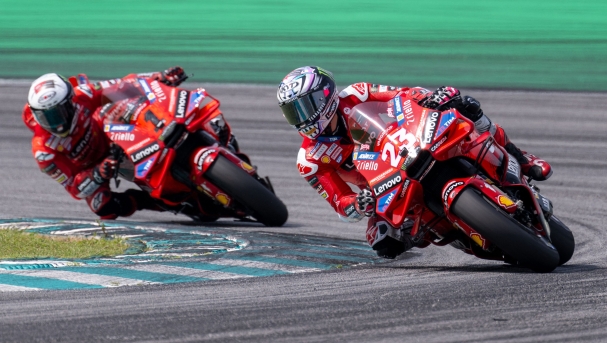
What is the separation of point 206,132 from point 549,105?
7546 mm

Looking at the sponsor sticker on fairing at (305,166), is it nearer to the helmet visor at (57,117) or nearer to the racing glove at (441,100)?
the racing glove at (441,100)

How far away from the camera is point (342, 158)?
8070 millimetres

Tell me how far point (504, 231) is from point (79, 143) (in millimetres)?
5490

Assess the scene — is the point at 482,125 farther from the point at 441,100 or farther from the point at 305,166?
the point at 305,166

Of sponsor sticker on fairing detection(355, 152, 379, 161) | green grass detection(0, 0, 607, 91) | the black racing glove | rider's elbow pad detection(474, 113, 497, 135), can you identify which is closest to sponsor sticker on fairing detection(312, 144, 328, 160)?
sponsor sticker on fairing detection(355, 152, 379, 161)

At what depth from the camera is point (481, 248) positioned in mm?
7461

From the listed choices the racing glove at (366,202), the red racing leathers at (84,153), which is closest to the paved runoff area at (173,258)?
the racing glove at (366,202)

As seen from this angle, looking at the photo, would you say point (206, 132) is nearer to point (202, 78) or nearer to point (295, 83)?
point (295, 83)

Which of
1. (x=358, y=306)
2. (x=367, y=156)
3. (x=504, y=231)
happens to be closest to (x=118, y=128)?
(x=367, y=156)

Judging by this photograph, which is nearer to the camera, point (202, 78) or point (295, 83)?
point (295, 83)

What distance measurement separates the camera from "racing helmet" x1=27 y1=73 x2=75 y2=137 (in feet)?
33.5

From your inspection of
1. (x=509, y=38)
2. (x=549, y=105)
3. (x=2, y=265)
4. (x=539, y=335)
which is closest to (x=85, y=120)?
(x=2, y=265)

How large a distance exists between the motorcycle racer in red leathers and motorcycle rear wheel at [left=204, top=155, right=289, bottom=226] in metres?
1.15

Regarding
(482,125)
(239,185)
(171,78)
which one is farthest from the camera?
(171,78)
